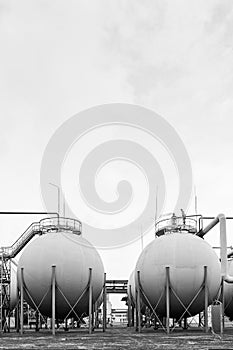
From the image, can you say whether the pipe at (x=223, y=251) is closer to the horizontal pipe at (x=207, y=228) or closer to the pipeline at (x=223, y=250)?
the pipeline at (x=223, y=250)

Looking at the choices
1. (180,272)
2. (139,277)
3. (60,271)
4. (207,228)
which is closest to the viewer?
(60,271)

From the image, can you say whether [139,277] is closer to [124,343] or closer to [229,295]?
[124,343]

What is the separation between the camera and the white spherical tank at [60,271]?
28484 millimetres

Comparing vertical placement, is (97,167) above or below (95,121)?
below

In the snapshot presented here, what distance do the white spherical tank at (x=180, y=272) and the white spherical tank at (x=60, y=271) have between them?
326 cm

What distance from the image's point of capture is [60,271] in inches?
1118

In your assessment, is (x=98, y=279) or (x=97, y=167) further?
(x=98, y=279)

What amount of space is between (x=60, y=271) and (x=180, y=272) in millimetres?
6638

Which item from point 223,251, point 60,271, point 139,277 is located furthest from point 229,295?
point 60,271

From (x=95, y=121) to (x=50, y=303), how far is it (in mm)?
10952

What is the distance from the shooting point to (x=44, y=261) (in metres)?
28.8

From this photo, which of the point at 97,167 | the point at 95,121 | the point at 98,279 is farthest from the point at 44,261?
the point at 95,121

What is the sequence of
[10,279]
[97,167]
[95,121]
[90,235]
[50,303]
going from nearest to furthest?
[95,121]
[97,167]
[50,303]
[90,235]
[10,279]

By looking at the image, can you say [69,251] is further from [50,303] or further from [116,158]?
[116,158]
